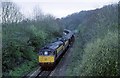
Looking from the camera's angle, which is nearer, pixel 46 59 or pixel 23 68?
pixel 23 68

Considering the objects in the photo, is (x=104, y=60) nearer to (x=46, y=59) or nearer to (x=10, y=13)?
(x=46, y=59)

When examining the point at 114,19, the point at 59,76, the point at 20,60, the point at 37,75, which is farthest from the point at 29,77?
the point at 114,19

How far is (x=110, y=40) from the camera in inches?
630

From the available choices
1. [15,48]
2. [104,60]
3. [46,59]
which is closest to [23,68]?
[15,48]

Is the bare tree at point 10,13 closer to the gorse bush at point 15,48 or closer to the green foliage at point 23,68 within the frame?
the gorse bush at point 15,48

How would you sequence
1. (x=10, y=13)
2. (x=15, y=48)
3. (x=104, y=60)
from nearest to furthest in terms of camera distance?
(x=104, y=60) → (x=15, y=48) → (x=10, y=13)

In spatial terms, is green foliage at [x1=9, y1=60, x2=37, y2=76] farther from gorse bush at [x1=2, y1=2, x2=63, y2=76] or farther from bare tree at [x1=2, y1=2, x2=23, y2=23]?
bare tree at [x1=2, y1=2, x2=23, y2=23]

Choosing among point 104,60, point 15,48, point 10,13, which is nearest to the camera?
point 104,60

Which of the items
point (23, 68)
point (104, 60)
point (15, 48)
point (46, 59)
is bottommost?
point (23, 68)

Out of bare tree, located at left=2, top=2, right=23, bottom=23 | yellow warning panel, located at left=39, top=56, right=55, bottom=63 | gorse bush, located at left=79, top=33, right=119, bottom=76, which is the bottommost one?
yellow warning panel, located at left=39, top=56, right=55, bottom=63

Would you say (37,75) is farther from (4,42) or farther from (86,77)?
(86,77)

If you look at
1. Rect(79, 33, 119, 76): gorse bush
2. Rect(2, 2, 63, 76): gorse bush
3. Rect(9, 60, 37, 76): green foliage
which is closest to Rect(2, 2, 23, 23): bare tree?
Rect(2, 2, 63, 76): gorse bush

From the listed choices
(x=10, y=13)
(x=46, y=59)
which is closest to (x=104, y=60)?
(x=46, y=59)

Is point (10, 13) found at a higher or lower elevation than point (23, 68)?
higher
